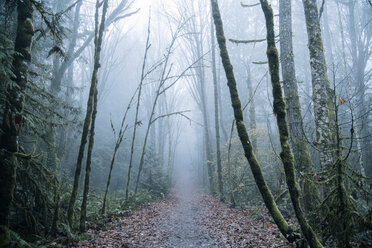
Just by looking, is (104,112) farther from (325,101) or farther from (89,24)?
(325,101)

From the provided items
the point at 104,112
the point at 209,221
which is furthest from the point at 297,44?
the point at 104,112

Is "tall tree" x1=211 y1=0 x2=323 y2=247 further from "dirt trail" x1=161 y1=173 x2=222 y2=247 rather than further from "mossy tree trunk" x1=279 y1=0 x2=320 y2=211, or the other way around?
"dirt trail" x1=161 y1=173 x2=222 y2=247

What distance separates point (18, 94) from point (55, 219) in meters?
2.97

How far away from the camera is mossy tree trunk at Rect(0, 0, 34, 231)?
4086 mm

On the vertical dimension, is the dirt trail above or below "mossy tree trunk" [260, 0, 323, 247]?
below

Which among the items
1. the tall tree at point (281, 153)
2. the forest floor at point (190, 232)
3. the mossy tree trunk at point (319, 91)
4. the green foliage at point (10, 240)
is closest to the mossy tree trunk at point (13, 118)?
the green foliage at point (10, 240)

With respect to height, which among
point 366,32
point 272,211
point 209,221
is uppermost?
point 366,32

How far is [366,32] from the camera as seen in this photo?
16.2 m

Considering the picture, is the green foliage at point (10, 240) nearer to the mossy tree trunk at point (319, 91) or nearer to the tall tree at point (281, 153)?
the tall tree at point (281, 153)

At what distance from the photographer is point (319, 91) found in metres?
5.53

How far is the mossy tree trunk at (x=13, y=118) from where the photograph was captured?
4086mm

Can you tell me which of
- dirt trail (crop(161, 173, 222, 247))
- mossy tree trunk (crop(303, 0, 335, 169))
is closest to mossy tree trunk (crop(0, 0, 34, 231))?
dirt trail (crop(161, 173, 222, 247))

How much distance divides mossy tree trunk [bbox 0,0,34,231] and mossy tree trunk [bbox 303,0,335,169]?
250 inches

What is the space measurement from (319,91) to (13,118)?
6779mm
